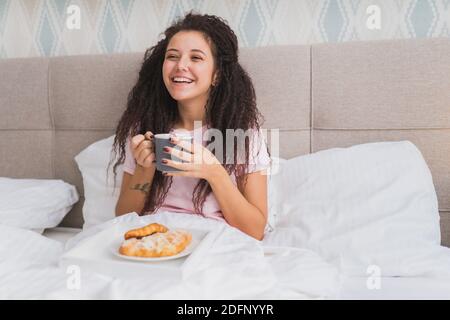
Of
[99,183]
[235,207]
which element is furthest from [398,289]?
[99,183]

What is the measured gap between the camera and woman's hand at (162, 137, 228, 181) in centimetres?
102

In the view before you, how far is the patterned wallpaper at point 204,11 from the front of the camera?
156 cm

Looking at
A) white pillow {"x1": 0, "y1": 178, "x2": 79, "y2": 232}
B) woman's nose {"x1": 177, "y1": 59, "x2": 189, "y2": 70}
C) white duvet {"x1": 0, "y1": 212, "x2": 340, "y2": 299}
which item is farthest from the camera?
white pillow {"x1": 0, "y1": 178, "x2": 79, "y2": 232}

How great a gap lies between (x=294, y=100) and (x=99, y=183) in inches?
29.4

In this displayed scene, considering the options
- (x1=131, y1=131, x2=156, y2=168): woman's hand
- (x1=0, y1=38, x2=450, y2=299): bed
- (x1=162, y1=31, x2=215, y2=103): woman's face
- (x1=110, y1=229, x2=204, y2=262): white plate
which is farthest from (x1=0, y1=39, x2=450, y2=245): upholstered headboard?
(x1=110, y1=229, x2=204, y2=262): white plate

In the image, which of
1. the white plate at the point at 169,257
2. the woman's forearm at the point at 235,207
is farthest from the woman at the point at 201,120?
the white plate at the point at 169,257

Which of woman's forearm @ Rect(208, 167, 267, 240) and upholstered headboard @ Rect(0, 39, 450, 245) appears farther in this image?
upholstered headboard @ Rect(0, 39, 450, 245)

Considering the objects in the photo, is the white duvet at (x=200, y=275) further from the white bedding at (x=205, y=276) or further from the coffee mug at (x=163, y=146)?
the coffee mug at (x=163, y=146)

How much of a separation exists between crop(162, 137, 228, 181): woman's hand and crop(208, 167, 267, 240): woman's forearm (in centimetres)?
2

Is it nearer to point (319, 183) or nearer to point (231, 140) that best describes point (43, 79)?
point (231, 140)

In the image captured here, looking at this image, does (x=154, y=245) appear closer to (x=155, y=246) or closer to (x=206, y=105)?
(x=155, y=246)

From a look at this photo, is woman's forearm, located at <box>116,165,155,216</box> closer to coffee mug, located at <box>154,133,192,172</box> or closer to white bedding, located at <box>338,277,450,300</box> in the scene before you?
coffee mug, located at <box>154,133,192,172</box>

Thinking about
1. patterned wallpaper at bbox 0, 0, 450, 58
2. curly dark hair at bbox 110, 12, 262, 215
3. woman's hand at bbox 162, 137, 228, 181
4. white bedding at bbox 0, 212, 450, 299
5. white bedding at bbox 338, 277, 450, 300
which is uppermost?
patterned wallpaper at bbox 0, 0, 450, 58

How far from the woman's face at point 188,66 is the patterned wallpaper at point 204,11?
0.45m
